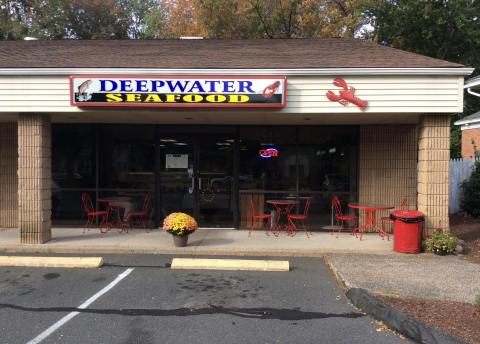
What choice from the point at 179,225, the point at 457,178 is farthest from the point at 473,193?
the point at 179,225

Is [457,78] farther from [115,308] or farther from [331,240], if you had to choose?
[115,308]

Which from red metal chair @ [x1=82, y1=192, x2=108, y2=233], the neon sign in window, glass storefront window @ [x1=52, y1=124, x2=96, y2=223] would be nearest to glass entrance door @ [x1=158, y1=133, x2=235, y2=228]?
the neon sign in window

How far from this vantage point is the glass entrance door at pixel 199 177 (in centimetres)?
1167

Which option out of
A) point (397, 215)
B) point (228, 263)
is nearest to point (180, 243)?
point (228, 263)

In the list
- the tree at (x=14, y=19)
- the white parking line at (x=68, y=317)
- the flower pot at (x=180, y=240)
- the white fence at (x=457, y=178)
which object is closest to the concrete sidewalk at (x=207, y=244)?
the flower pot at (x=180, y=240)

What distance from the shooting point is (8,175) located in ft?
38.4

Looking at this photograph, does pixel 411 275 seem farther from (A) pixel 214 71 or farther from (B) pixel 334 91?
(A) pixel 214 71

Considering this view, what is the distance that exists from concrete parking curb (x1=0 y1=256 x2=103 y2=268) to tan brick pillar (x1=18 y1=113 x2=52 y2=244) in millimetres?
1276

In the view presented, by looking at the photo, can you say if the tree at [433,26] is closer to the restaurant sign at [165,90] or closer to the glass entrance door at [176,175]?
the glass entrance door at [176,175]

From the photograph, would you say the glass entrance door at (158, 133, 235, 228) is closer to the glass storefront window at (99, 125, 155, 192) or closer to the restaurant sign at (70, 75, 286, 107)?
the glass storefront window at (99, 125, 155, 192)

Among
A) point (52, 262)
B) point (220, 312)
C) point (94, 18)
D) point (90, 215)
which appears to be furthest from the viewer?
point (94, 18)

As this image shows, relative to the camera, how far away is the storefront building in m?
8.90

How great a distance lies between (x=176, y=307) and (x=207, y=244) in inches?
148

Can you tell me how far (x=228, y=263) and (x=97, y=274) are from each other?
2.16 meters
